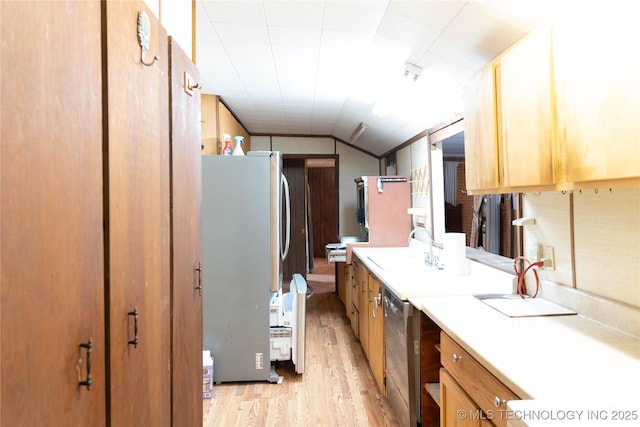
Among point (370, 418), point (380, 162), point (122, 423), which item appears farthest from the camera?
point (380, 162)

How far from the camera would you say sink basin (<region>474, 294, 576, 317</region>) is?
A: 1.52 metres

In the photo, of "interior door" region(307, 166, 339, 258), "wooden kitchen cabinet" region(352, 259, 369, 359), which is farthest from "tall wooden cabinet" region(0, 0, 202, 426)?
"interior door" region(307, 166, 339, 258)

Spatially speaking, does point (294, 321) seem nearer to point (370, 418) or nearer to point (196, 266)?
point (370, 418)

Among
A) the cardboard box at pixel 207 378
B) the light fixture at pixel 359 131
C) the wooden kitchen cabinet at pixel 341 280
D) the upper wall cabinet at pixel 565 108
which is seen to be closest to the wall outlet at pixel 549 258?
the upper wall cabinet at pixel 565 108

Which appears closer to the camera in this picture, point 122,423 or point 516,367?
point 122,423

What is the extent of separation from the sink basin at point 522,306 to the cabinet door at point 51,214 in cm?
155

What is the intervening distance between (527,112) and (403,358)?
1345mm

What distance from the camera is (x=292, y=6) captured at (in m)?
2.01

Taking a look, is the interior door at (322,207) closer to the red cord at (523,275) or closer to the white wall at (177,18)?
the red cord at (523,275)

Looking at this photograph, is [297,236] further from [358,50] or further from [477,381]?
[477,381]

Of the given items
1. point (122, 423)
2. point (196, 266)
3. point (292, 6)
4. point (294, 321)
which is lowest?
point (294, 321)

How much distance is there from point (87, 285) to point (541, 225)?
1.90 m

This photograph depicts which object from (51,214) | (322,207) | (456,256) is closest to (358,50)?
(456,256)

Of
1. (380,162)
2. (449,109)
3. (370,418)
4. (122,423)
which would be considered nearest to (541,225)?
(449,109)
